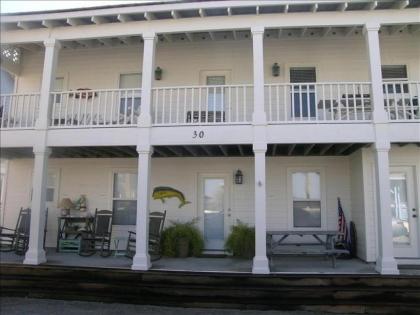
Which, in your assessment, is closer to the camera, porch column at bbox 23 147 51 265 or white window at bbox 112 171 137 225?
porch column at bbox 23 147 51 265

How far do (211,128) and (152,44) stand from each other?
2.22 m

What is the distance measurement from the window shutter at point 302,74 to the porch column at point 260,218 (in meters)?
3.22

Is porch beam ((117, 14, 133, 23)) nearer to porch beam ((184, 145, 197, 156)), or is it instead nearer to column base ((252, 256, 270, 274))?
porch beam ((184, 145, 197, 156))

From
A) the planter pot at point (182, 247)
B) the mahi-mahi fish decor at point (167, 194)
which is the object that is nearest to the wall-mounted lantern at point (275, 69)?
the mahi-mahi fish decor at point (167, 194)

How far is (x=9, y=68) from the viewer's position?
10.5 metres

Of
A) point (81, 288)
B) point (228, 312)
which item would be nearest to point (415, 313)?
point (228, 312)

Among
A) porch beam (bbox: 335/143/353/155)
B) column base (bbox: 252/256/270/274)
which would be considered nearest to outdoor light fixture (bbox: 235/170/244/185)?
porch beam (bbox: 335/143/353/155)

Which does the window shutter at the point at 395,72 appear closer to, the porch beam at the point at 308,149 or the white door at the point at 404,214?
the white door at the point at 404,214

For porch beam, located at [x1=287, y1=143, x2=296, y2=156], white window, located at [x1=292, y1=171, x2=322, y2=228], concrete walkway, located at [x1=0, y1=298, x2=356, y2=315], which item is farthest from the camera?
white window, located at [x1=292, y1=171, x2=322, y2=228]

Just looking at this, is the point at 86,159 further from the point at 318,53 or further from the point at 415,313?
the point at 415,313

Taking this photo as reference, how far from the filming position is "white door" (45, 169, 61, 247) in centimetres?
1045

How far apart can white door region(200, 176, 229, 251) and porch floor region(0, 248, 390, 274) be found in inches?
35.3

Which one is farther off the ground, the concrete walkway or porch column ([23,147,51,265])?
porch column ([23,147,51,265])

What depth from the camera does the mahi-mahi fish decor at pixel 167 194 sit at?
9.98 metres
